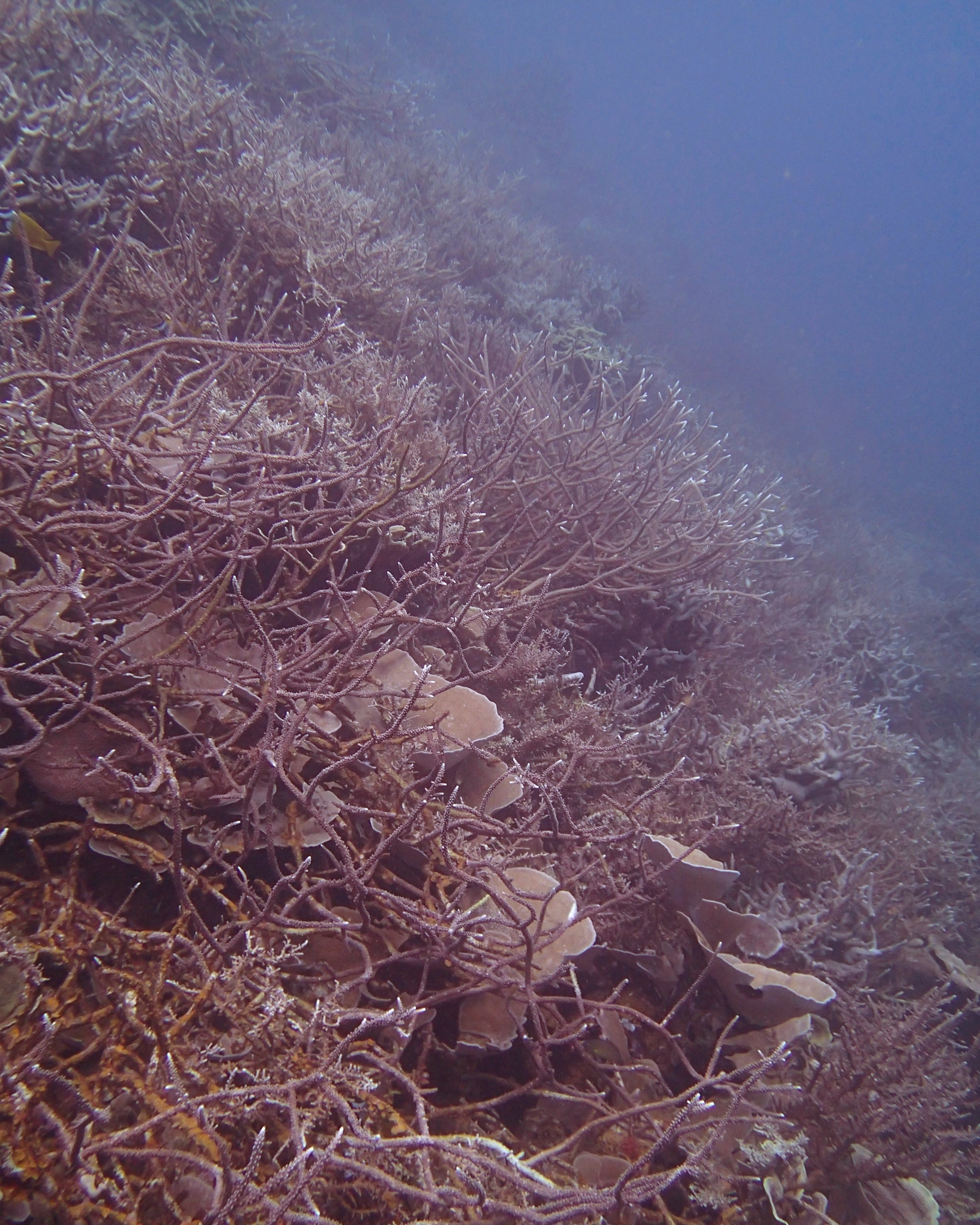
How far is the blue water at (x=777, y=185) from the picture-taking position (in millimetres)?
22500

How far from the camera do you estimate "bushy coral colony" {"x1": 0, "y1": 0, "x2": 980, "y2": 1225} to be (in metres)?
1.40

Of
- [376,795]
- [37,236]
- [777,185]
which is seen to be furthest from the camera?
[777,185]

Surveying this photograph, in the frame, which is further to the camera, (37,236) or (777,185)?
(777,185)

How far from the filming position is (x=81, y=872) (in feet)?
5.35

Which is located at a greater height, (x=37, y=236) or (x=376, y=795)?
A: (x=37, y=236)

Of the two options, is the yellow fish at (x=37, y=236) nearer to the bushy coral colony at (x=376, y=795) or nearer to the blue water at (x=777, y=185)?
the bushy coral colony at (x=376, y=795)

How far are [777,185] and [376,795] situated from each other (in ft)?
252

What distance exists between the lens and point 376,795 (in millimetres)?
2020

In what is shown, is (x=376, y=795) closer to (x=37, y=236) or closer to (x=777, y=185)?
(x=37, y=236)

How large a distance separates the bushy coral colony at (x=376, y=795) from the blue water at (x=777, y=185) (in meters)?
9.92

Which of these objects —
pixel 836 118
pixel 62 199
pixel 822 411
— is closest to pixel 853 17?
pixel 836 118

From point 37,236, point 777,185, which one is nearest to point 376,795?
point 37,236

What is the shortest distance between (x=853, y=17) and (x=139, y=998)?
139 meters

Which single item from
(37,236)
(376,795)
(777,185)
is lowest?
(376,795)
